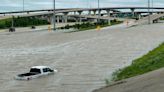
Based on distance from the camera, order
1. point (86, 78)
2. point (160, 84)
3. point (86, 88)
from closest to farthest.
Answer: point (160, 84) < point (86, 88) < point (86, 78)

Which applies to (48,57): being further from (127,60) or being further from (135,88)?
(135,88)

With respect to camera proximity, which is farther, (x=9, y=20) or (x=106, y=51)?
(x=9, y=20)

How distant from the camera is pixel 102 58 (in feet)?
130

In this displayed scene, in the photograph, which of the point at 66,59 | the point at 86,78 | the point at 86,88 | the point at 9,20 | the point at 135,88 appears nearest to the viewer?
the point at 135,88

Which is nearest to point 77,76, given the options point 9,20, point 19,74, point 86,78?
point 86,78

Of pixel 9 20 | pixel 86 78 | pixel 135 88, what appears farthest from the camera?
pixel 9 20

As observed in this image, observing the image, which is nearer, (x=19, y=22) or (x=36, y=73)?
(x=36, y=73)

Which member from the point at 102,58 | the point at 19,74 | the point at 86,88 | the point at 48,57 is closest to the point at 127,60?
the point at 102,58

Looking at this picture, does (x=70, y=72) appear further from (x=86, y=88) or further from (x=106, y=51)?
(x=106, y=51)

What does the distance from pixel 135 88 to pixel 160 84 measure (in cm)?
139

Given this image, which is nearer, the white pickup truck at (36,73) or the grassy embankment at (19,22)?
the white pickup truck at (36,73)

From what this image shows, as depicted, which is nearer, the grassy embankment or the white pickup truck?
the white pickup truck

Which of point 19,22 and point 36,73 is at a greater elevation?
point 19,22

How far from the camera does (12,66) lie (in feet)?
116
